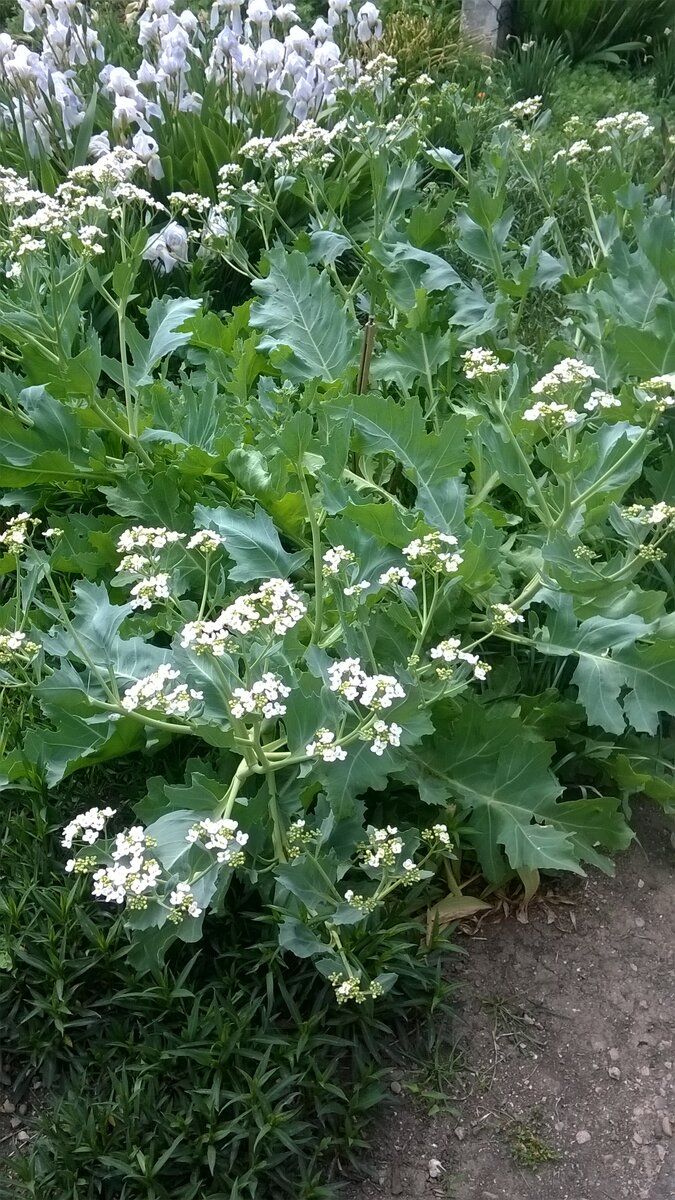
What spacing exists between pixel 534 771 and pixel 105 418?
1.29 m

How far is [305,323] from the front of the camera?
2604 millimetres

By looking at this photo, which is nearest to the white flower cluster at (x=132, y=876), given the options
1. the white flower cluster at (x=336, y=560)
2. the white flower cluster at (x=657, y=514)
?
the white flower cluster at (x=336, y=560)

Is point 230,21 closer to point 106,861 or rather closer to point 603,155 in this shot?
point 603,155

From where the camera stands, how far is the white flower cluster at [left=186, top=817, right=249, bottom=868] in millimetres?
1400

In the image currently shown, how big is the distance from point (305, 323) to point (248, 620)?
1406 millimetres

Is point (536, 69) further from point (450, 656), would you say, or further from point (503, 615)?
point (450, 656)

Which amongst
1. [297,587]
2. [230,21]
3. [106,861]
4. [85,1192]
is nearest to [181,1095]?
[85,1192]

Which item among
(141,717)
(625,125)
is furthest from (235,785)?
(625,125)

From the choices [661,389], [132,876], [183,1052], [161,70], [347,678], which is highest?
[161,70]

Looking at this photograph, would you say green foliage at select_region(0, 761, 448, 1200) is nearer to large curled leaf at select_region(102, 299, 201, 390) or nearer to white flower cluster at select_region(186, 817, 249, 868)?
white flower cluster at select_region(186, 817, 249, 868)

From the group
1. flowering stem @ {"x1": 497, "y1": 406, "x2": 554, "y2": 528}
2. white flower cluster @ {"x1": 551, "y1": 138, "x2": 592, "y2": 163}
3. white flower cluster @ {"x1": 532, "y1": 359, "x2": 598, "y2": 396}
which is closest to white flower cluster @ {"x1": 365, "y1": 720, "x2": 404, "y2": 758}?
flowering stem @ {"x1": 497, "y1": 406, "x2": 554, "y2": 528}

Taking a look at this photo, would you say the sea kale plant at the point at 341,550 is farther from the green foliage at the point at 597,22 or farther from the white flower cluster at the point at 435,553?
the green foliage at the point at 597,22

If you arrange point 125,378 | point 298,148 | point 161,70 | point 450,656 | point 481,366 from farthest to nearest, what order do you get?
point 161,70, point 298,148, point 125,378, point 481,366, point 450,656

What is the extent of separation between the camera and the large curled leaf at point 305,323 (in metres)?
2.58
